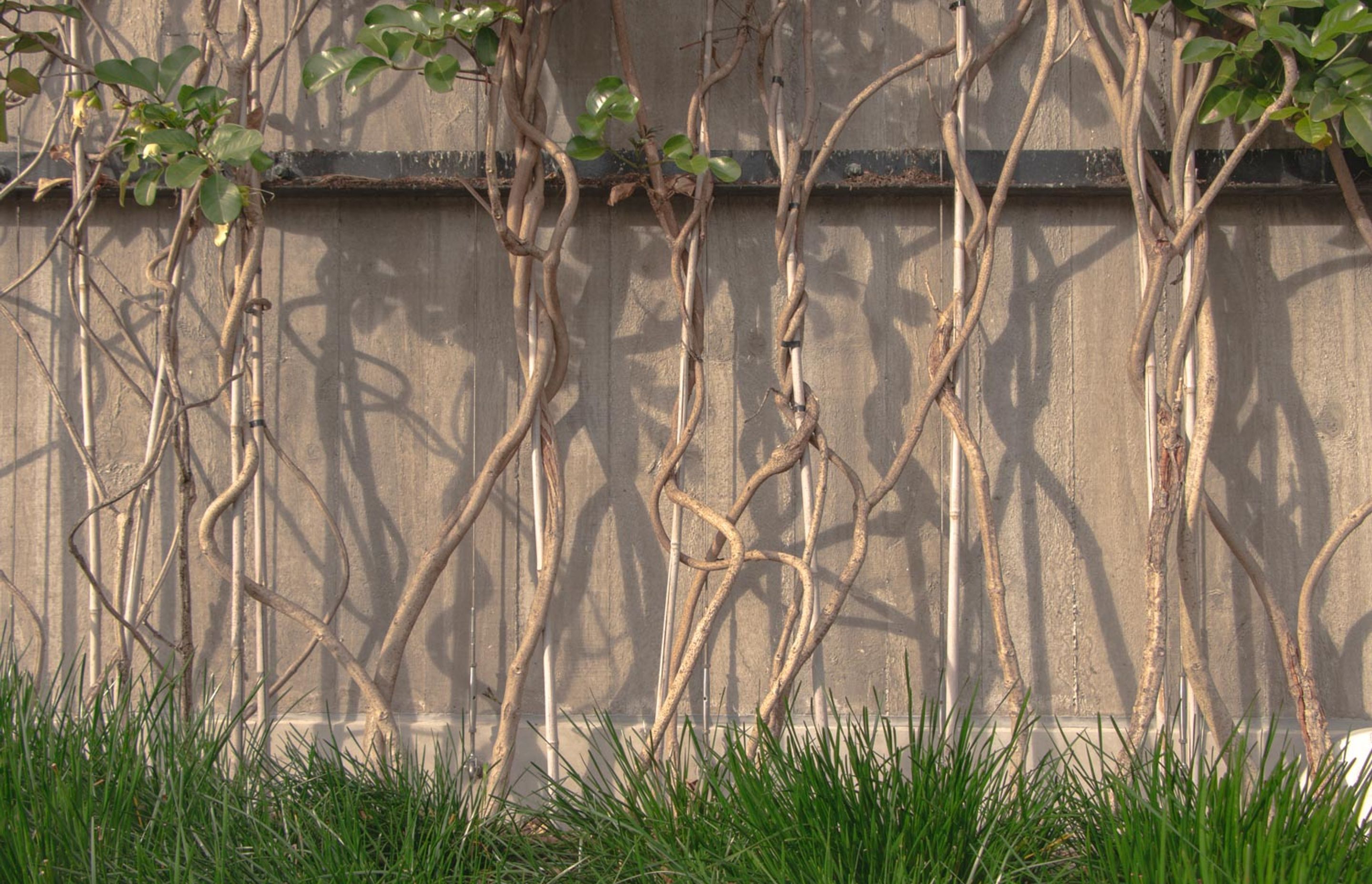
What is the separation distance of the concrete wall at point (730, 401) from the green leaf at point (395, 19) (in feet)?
1.20

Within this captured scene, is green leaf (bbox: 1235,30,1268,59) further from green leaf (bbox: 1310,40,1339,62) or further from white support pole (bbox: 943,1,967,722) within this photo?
white support pole (bbox: 943,1,967,722)

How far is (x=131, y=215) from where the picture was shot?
2.15 meters

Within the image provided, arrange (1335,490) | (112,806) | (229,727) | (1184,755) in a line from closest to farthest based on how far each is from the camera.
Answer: (112,806)
(229,727)
(1184,755)
(1335,490)

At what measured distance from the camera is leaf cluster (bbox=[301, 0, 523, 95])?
176 centimetres

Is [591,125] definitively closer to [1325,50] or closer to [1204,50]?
[1204,50]

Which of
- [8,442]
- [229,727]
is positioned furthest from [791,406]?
[8,442]

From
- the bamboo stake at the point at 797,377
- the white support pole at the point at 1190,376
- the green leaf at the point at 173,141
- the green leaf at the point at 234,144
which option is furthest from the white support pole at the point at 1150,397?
the green leaf at the point at 173,141

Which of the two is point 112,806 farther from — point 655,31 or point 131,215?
point 655,31

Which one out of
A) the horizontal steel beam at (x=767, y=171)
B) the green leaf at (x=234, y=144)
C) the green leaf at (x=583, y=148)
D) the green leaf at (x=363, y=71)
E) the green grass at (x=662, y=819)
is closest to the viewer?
the green grass at (x=662, y=819)

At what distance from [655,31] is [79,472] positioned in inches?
57.0

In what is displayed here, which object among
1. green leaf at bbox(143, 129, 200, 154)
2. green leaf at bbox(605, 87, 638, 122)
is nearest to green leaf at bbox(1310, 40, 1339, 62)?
green leaf at bbox(605, 87, 638, 122)

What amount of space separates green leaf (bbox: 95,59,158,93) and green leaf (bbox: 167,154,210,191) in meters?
0.13

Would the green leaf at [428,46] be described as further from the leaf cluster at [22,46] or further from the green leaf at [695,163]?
the leaf cluster at [22,46]

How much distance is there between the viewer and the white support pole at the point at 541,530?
195 centimetres
